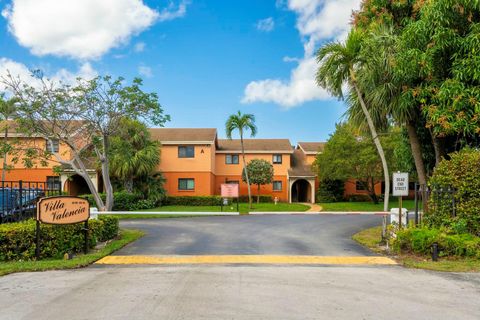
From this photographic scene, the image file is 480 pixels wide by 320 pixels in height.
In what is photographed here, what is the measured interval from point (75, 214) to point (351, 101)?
1043cm

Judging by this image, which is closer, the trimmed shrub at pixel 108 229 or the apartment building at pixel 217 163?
the trimmed shrub at pixel 108 229

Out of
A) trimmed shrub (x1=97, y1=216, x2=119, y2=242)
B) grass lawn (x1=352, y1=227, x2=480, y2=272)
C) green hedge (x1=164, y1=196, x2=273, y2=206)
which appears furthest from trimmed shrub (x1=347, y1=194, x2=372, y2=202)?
trimmed shrub (x1=97, y1=216, x2=119, y2=242)

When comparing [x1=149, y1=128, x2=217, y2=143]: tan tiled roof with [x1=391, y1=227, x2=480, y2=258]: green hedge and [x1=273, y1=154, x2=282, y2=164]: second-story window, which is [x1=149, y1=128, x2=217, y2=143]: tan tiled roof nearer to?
[x1=273, y1=154, x2=282, y2=164]: second-story window

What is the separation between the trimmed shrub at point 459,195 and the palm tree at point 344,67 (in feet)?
6.42

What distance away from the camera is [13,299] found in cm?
597

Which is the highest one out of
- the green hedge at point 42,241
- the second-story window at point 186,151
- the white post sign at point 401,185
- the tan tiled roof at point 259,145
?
the tan tiled roof at point 259,145

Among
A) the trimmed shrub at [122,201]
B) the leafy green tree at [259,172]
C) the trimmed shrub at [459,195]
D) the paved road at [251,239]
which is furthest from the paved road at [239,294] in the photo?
the leafy green tree at [259,172]

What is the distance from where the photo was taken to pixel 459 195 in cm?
988

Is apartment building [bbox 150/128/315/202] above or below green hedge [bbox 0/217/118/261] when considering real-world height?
above

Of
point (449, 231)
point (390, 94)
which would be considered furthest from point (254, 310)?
point (390, 94)

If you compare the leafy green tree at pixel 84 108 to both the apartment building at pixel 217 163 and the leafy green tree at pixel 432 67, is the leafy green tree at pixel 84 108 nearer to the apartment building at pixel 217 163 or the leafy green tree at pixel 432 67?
A: the leafy green tree at pixel 432 67

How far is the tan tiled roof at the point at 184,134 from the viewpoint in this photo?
106 ft

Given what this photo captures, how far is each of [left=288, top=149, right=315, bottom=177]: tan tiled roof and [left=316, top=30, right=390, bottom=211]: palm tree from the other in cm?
2065

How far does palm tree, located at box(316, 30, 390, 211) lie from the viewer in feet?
41.0
